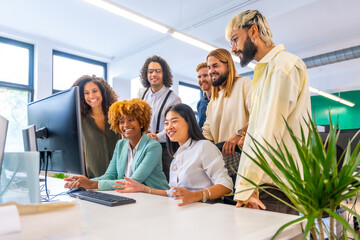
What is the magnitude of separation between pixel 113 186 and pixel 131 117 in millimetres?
511

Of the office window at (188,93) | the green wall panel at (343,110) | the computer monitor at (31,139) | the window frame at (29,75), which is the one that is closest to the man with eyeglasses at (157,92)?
the computer monitor at (31,139)

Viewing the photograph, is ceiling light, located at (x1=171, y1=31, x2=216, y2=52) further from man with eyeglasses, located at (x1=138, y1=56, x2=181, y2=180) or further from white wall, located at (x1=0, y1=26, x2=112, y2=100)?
white wall, located at (x1=0, y1=26, x2=112, y2=100)

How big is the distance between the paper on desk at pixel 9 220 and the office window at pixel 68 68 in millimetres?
5284

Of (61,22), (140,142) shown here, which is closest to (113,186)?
(140,142)

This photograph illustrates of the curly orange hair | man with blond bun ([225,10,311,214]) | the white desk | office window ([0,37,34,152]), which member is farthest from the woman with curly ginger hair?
office window ([0,37,34,152])

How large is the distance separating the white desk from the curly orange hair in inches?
31.7

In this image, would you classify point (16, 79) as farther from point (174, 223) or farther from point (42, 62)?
point (174, 223)

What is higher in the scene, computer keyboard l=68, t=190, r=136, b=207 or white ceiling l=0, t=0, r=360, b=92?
white ceiling l=0, t=0, r=360, b=92

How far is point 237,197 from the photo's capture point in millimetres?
1069

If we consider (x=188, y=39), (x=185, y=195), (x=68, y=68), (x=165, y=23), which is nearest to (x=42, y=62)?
(x=68, y=68)

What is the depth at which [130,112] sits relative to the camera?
1.85 m

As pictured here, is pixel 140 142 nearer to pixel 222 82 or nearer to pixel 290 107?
pixel 222 82

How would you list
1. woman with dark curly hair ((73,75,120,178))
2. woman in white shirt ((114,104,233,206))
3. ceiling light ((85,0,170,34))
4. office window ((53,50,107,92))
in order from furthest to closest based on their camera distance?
office window ((53,50,107,92))
ceiling light ((85,0,170,34))
woman with dark curly hair ((73,75,120,178))
woman in white shirt ((114,104,233,206))

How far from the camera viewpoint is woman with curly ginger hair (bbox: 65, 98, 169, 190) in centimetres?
166
